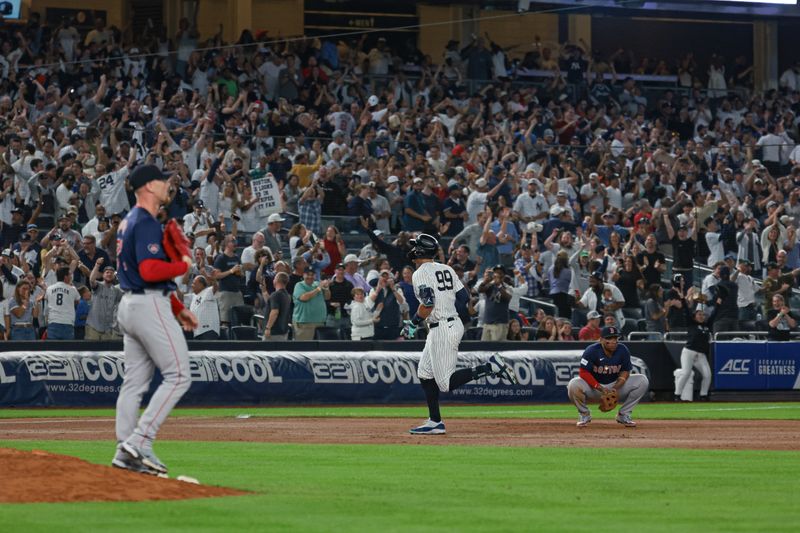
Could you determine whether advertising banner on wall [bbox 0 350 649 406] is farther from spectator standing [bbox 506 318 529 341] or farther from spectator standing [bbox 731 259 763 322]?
spectator standing [bbox 731 259 763 322]

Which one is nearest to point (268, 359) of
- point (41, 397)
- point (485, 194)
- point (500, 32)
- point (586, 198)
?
point (41, 397)

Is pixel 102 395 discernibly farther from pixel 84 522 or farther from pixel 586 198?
pixel 84 522

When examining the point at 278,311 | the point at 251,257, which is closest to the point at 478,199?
the point at 251,257

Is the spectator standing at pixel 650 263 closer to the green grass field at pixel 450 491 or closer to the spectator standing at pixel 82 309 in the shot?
the spectator standing at pixel 82 309

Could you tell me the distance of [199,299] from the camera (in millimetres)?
23328

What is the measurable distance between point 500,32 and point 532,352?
20.0 m

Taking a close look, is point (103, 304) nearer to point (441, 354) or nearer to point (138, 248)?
point (441, 354)

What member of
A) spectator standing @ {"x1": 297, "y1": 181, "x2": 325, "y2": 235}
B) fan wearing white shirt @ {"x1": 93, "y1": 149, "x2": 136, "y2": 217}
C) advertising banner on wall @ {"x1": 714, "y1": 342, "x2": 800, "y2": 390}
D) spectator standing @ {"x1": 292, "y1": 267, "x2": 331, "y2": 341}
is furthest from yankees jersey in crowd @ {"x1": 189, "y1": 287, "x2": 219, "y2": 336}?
advertising banner on wall @ {"x1": 714, "y1": 342, "x2": 800, "y2": 390}

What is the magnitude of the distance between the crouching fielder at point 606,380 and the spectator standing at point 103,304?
8.74 m

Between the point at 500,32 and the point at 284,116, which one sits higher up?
the point at 500,32

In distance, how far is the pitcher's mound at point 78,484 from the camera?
870 cm

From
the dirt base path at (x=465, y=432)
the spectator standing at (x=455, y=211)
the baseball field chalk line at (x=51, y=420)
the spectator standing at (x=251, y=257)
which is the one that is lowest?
the baseball field chalk line at (x=51, y=420)

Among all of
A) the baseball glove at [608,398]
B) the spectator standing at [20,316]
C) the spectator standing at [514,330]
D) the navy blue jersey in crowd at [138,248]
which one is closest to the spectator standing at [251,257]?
the spectator standing at [20,316]

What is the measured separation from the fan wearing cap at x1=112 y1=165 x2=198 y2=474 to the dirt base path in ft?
17.7
